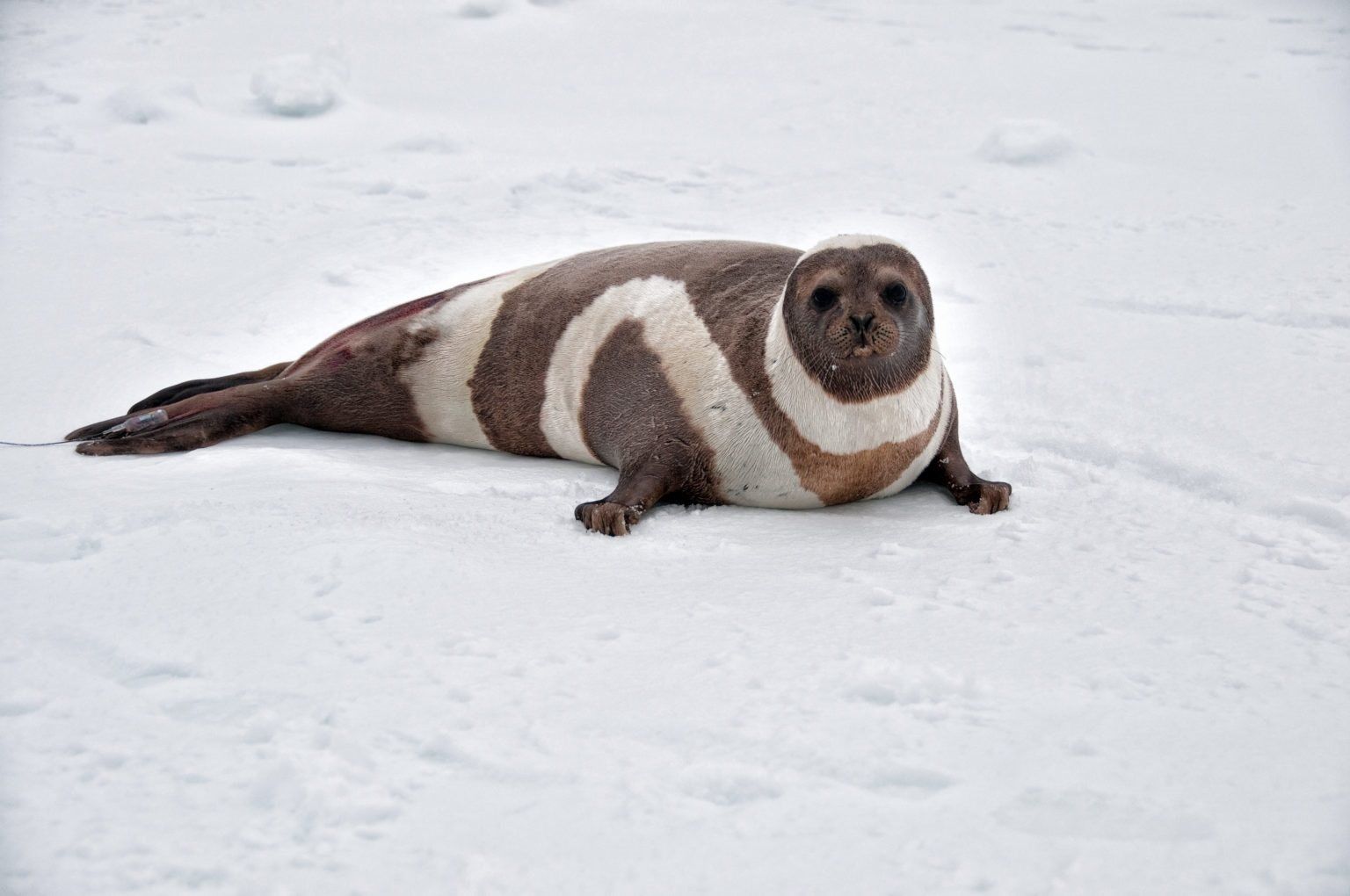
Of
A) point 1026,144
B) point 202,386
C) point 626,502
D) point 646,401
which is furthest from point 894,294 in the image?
point 1026,144

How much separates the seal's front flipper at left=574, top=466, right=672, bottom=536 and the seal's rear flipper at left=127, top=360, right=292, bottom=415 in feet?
6.02

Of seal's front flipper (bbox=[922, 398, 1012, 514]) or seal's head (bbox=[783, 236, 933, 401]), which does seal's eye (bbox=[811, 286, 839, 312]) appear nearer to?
seal's head (bbox=[783, 236, 933, 401])

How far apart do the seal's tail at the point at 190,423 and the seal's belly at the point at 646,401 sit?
1.76 feet

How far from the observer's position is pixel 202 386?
4.76 m

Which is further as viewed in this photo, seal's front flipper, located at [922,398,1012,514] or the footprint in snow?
the footprint in snow

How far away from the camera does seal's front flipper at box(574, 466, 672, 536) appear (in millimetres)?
3365

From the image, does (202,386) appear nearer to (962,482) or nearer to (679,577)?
(679,577)

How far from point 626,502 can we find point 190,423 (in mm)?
1769

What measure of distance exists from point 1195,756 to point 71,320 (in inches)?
191

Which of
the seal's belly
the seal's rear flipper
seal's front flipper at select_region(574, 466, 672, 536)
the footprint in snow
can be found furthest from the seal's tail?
the footprint in snow

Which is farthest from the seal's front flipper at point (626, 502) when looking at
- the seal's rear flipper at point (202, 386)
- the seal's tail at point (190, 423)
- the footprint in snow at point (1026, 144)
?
the footprint in snow at point (1026, 144)

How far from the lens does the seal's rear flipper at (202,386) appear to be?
465cm

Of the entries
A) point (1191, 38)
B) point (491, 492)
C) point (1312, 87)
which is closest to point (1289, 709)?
point (491, 492)

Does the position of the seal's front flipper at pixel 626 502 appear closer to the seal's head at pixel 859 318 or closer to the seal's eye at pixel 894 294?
the seal's head at pixel 859 318
